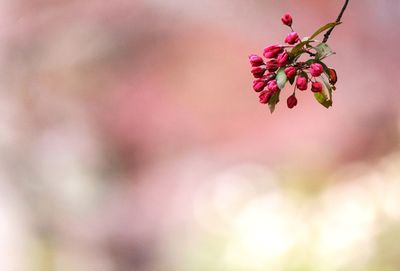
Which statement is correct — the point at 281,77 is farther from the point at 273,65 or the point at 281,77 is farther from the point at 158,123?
the point at 158,123

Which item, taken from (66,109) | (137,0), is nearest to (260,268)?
(66,109)

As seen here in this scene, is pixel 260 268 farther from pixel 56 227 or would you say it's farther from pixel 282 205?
pixel 56 227

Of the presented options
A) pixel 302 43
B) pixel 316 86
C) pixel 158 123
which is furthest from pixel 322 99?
pixel 158 123

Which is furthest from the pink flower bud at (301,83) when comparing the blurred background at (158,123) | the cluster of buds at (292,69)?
the blurred background at (158,123)

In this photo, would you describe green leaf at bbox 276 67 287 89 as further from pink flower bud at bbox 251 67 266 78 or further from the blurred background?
the blurred background

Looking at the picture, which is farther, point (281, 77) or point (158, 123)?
point (158, 123)

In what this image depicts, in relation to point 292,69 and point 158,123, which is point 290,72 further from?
point 158,123

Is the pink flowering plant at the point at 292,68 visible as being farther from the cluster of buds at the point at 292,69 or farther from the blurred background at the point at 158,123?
the blurred background at the point at 158,123

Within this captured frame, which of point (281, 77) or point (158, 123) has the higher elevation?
point (158, 123)
